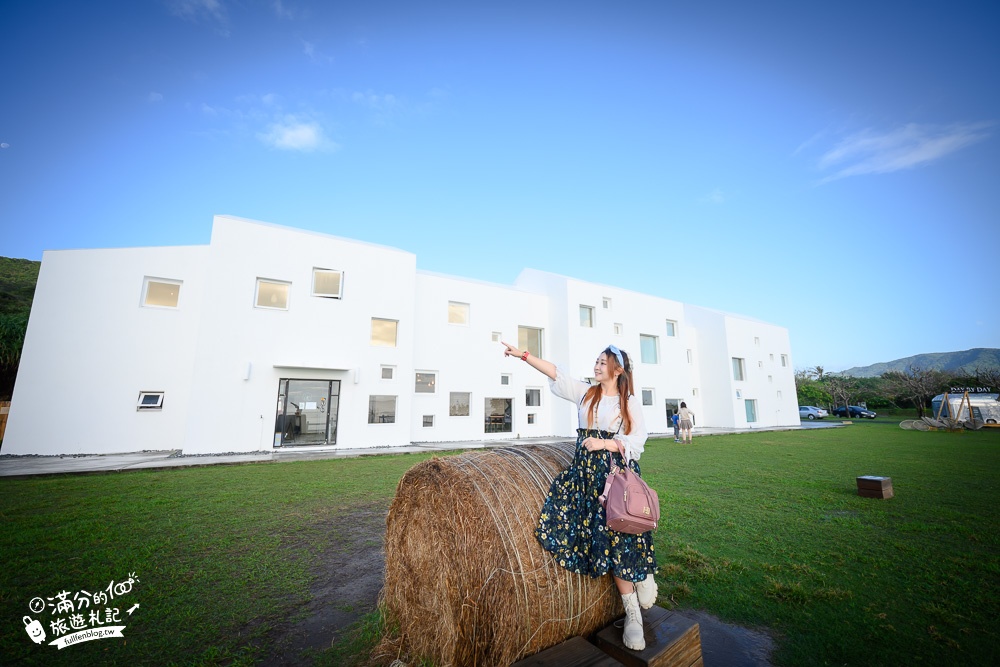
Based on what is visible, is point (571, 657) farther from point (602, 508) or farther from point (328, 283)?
point (328, 283)

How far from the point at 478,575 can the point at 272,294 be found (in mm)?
14758

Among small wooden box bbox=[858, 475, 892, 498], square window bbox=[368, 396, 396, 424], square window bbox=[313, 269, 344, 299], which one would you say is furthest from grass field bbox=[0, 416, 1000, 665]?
square window bbox=[313, 269, 344, 299]

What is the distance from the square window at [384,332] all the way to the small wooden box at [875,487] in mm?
14329

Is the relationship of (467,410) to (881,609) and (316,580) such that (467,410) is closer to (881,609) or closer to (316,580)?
(316,580)

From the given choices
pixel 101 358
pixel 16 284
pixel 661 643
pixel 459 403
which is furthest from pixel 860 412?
pixel 16 284

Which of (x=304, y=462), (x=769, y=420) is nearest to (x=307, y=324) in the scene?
(x=304, y=462)

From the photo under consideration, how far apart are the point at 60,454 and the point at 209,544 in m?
12.3

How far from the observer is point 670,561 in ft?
13.6

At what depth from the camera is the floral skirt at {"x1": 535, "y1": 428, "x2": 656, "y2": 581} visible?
2391mm

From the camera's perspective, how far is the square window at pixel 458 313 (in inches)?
739

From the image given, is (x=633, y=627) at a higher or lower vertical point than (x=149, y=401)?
lower

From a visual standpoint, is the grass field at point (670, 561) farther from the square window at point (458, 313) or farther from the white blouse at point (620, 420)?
the square window at point (458, 313)

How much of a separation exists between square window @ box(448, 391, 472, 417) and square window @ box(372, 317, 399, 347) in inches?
152

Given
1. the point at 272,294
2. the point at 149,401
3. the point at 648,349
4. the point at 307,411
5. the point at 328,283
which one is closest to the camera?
the point at 149,401
